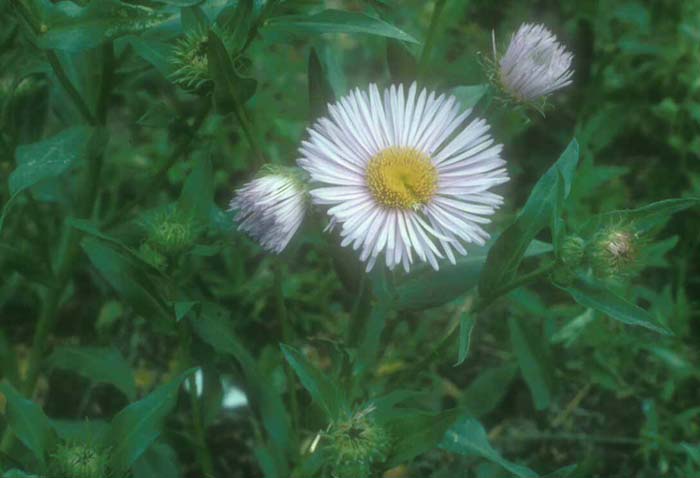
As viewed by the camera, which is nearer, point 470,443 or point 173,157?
point 470,443

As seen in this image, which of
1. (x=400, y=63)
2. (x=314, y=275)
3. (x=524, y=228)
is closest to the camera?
(x=524, y=228)

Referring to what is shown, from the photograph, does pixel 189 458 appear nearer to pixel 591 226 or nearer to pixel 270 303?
pixel 270 303

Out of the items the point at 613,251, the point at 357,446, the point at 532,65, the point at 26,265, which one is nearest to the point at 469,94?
the point at 532,65

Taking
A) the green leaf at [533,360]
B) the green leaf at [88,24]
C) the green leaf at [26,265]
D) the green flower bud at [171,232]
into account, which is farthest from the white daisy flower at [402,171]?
the green leaf at [26,265]

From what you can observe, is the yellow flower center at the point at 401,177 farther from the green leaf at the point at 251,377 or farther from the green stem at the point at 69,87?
the green stem at the point at 69,87

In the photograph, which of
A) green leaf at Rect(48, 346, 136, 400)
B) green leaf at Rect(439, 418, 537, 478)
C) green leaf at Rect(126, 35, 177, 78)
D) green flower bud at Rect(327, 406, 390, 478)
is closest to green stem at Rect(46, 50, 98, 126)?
green leaf at Rect(126, 35, 177, 78)

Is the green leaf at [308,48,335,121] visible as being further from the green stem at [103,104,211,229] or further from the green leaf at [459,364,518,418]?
the green leaf at [459,364,518,418]

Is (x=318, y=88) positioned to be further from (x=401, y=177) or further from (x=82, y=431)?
(x=82, y=431)

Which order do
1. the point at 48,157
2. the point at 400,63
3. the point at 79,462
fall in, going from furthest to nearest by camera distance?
the point at 400,63
the point at 48,157
the point at 79,462

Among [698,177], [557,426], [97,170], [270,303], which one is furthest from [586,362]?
[97,170]
